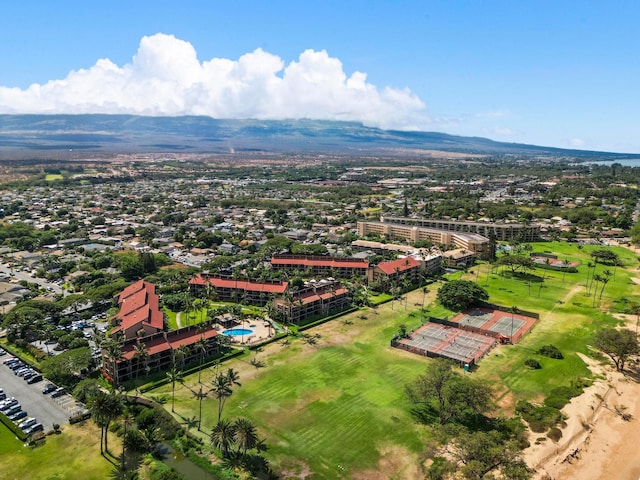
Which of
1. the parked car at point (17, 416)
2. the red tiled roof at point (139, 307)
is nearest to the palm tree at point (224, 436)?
the parked car at point (17, 416)

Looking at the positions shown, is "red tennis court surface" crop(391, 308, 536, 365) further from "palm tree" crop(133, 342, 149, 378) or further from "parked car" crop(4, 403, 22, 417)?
"parked car" crop(4, 403, 22, 417)

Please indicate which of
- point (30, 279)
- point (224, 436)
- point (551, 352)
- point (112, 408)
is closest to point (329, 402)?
point (224, 436)

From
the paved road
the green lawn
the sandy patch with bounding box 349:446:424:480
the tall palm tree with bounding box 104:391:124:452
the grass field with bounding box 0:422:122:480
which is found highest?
the tall palm tree with bounding box 104:391:124:452

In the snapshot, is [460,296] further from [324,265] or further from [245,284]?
[245,284]

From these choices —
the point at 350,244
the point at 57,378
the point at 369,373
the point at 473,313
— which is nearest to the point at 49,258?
the point at 57,378

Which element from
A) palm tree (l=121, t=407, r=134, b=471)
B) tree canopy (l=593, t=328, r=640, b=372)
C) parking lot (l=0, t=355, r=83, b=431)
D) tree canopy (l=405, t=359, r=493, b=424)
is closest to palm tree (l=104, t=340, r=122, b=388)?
parking lot (l=0, t=355, r=83, b=431)
